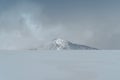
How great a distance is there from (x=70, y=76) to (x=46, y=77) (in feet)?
6.68

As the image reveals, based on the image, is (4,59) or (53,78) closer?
(53,78)

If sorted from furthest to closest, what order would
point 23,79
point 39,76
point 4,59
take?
point 4,59 → point 39,76 → point 23,79

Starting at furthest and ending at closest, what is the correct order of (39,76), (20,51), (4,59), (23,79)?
(20,51)
(4,59)
(39,76)
(23,79)

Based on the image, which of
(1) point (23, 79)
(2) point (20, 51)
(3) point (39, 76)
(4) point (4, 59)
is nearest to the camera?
(1) point (23, 79)

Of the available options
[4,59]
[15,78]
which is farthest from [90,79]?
[4,59]

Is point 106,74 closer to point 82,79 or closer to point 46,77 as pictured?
point 82,79

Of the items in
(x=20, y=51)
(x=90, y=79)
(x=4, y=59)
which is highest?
(x=20, y=51)

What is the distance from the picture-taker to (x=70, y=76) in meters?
19.8

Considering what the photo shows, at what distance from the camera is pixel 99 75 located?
768 inches

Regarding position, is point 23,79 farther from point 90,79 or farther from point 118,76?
point 118,76

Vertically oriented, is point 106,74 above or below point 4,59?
below

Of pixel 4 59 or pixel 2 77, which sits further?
pixel 4 59

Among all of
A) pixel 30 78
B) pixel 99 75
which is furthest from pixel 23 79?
pixel 99 75

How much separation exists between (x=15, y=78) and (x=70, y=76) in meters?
4.23
